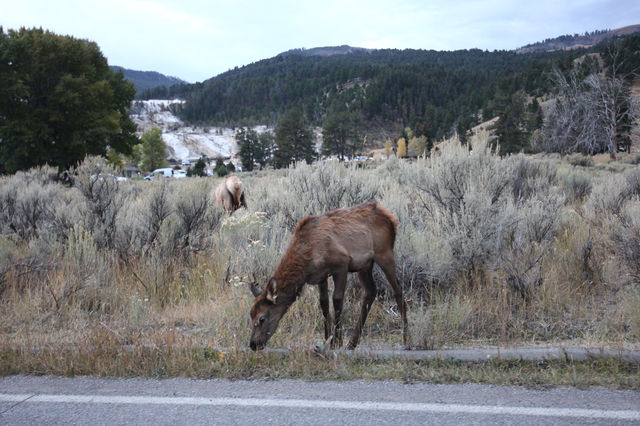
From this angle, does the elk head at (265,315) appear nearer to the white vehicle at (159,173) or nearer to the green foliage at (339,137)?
the white vehicle at (159,173)

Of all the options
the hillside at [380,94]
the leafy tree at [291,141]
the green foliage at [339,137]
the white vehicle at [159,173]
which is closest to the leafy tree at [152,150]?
the white vehicle at [159,173]

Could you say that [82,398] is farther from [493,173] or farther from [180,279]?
[493,173]

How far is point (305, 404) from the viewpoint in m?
3.42

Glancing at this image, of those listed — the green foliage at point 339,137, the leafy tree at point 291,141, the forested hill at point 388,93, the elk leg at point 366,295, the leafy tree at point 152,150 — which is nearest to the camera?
the elk leg at point 366,295

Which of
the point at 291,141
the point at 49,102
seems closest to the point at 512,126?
the point at 291,141

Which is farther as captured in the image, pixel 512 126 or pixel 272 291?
pixel 512 126

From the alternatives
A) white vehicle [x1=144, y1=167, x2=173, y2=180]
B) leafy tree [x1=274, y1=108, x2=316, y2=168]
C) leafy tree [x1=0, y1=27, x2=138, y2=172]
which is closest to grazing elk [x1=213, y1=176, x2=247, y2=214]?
white vehicle [x1=144, y1=167, x2=173, y2=180]

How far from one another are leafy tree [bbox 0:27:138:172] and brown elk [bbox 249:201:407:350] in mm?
31922

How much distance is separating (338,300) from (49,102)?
115 ft

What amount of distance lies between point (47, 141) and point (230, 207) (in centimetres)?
2728

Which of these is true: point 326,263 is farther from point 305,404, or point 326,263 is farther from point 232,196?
point 232,196

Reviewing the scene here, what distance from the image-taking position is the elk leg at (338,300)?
4.24 metres

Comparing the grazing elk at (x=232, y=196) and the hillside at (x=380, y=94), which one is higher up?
the hillside at (x=380, y=94)

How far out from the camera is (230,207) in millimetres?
11391
